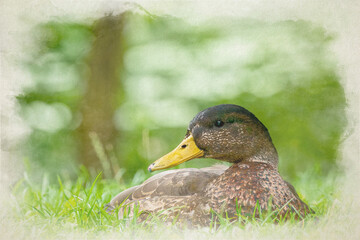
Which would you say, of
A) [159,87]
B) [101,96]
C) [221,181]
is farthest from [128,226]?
[101,96]

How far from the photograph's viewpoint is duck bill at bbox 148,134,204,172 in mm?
2955

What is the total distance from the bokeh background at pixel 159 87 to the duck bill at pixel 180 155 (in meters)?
1.03

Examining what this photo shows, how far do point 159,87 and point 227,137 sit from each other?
2280 millimetres

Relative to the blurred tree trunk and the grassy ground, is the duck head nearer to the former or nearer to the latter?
the grassy ground

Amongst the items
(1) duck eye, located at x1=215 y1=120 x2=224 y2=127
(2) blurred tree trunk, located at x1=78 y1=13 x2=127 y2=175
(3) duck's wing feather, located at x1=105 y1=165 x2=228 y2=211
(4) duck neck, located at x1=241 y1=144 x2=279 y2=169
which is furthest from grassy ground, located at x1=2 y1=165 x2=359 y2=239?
(2) blurred tree trunk, located at x1=78 y1=13 x2=127 y2=175

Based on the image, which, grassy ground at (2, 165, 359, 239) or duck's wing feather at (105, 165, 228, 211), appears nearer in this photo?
grassy ground at (2, 165, 359, 239)

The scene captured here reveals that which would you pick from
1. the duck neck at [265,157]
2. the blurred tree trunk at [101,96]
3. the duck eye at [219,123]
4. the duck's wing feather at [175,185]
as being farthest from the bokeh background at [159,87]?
the duck's wing feather at [175,185]

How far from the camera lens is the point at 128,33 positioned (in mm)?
4609

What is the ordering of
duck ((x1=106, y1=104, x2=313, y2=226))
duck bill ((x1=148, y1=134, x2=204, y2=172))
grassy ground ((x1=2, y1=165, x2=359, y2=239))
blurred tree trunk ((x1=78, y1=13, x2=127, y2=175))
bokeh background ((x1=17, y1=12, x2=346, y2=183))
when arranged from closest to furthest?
grassy ground ((x1=2, y1=165, x2=359, y2=239))
duck ((x1=106, y1=104, x2=313, y2=226))
duck bill ((x1=148, y1=134, x2=204, y2=172))
bokeh background ((x1=17, y1=12, x2=346, y2=183))
blurred tree trunk ((x1=78, y1=13, x2=127, y2=175))

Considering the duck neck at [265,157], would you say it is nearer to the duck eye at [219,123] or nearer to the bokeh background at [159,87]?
the duck eye at [219,123]

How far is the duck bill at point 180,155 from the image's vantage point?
2.96m

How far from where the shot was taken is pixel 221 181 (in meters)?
2.95

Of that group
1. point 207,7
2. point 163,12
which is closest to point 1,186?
point 163,12

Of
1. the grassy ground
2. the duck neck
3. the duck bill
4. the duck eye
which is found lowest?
the grassy ground
